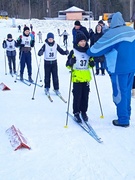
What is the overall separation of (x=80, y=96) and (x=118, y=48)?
1.04 metres

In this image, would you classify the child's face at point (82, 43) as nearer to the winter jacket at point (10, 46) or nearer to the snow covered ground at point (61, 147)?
the snow covered ground at point (61, 147)

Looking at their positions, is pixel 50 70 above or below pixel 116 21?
below

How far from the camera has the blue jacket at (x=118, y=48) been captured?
189 inches

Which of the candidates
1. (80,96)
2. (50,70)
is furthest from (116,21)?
(50,70)

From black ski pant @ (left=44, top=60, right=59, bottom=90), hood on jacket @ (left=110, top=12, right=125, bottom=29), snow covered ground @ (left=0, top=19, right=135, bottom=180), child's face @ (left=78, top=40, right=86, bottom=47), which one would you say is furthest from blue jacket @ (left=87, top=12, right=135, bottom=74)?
black ski pant @ (left=44, top=60, right=59, bottom=90)

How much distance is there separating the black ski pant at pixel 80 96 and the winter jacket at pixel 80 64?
0.09 m

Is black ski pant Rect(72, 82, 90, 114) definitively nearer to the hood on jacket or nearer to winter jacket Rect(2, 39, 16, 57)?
the hood on jacket

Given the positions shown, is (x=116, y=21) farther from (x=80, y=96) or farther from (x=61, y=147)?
(x=61, y=147)

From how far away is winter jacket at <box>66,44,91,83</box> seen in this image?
5242 millimetres

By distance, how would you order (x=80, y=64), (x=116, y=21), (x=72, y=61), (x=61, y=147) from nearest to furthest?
(x=61, y=147) → (x=116, y=21) → (x=72, y=61) → (x=80, y=64)

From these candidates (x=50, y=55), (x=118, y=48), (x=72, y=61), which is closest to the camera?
(x=118, y=48)

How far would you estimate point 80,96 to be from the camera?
5344mm

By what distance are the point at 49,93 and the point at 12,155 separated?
3.74 meters

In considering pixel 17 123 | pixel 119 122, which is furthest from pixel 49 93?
pixel 119 122
